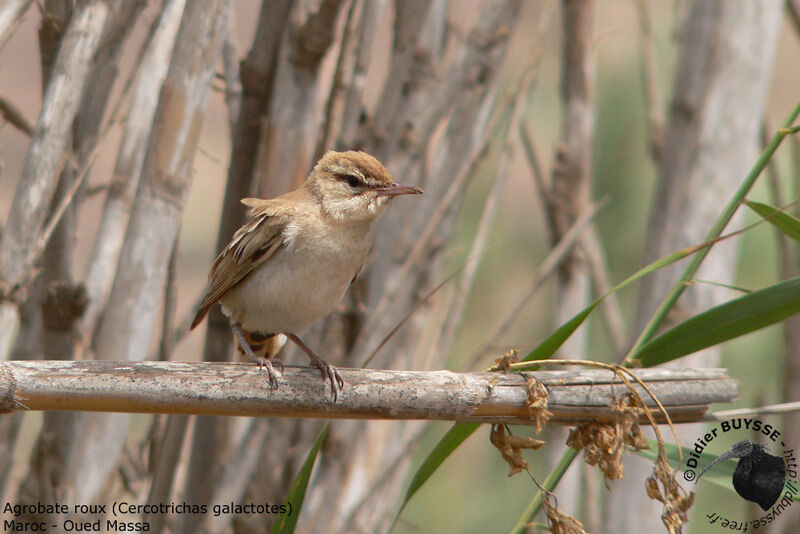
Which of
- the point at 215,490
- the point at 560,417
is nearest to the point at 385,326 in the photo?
the point at 215,490

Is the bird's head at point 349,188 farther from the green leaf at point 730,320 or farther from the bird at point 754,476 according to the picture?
the bird at point 754,476

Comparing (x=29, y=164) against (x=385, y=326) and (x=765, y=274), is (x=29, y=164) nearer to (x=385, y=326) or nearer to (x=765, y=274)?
(x=385, y=326)

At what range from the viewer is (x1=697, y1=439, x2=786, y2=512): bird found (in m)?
1.64

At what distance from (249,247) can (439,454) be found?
97 centimetres

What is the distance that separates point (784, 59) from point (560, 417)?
889cm

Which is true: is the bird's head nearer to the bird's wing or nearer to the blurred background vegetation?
the bird's wing

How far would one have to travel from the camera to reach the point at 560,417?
1.62 metres

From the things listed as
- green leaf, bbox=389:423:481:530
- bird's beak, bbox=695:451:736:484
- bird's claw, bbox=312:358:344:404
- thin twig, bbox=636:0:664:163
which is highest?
thin twig, bbox=636:0:664:163

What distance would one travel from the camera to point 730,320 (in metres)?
1.52

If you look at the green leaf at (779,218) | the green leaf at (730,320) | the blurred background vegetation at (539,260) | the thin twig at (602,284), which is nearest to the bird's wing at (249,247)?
the green leaf at (730,320)

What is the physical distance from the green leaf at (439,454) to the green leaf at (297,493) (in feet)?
0.60

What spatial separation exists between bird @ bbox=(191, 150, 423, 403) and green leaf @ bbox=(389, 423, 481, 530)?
28.5 inches

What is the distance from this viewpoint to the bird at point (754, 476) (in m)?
1.64

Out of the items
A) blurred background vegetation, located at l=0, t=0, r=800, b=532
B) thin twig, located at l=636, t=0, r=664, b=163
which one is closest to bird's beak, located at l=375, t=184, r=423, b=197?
thin twig, located at l=636, t=0, r=664, b=163
